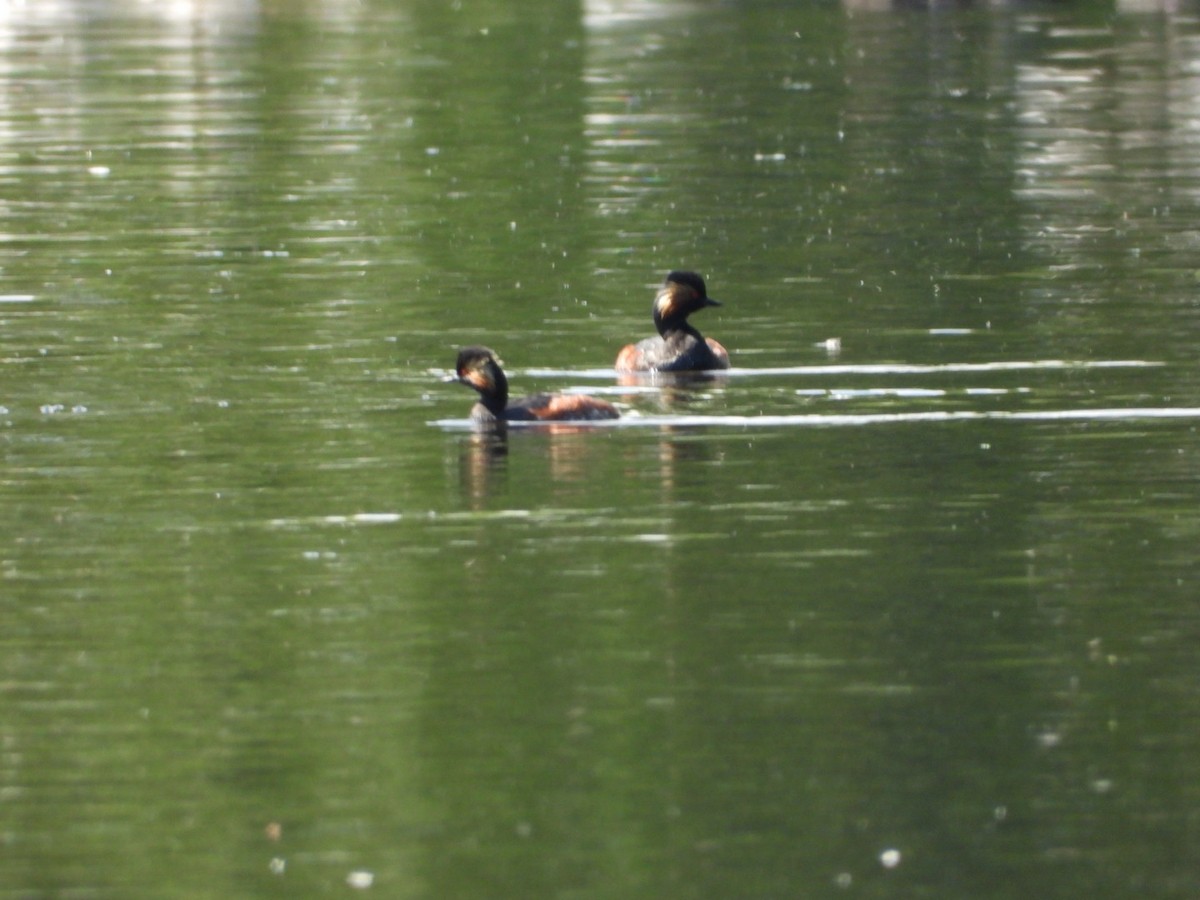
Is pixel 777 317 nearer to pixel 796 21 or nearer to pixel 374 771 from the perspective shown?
pixel 374 771

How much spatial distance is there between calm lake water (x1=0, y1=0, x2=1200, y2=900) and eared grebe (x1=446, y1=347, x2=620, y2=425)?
299 mm

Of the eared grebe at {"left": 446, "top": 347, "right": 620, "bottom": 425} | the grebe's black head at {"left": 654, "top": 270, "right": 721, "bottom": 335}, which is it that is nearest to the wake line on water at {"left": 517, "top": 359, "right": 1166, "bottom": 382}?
the grebe's black head at {"left": 654, "top": 270, "right": 721, "bottom": 335}

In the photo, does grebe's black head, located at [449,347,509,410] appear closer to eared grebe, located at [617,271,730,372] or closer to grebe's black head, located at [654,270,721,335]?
eared grebe, located at [617,271,730,372]

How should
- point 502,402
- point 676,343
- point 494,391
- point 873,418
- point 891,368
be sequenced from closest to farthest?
point 873,418
point 494,391
point 502,402
point 891,368
point 676,343

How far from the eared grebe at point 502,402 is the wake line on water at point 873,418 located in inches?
1.9

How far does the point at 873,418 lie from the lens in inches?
661

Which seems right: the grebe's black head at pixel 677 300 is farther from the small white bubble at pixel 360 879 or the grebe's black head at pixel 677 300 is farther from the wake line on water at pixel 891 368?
the small white bubble at pixel 360 879

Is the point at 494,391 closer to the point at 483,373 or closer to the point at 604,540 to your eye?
the point at 483,373

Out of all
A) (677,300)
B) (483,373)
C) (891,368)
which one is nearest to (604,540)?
(483,373)

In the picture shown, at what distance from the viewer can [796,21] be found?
198 feet

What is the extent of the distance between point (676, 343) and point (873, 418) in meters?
2.72

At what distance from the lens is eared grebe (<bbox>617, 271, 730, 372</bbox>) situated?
19.1 meters

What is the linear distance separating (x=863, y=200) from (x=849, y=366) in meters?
10.6

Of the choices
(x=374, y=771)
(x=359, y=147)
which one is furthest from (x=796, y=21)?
(x=374, y=771)
